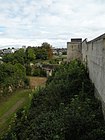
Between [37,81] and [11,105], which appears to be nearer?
[11,105]

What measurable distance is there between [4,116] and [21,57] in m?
32.6

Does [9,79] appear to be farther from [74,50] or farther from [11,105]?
[74,50]

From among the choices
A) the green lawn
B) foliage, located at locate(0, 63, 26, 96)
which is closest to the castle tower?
the green lawn

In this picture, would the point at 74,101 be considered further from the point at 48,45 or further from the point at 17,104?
the point at 48,45

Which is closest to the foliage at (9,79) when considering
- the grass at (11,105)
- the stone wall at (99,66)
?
the grass at (11,105)

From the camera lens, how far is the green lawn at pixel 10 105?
20.0m

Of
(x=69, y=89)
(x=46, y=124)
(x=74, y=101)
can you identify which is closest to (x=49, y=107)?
(x=69, y=89)

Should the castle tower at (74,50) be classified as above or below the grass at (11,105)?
above

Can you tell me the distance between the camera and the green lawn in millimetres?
19953

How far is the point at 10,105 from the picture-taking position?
25.9 metres

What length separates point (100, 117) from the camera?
947 centimetres

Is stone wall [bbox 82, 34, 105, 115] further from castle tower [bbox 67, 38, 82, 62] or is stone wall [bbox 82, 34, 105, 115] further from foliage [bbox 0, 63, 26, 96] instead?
foliage [bbox 0, 63, 26, 96]

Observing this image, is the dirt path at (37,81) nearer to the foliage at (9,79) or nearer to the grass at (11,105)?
the foliage at (9,79)

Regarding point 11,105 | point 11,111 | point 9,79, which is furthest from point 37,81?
point 11,111
